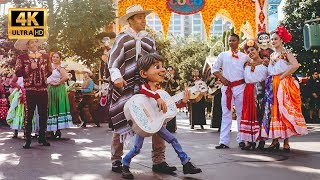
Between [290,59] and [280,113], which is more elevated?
[290,59]

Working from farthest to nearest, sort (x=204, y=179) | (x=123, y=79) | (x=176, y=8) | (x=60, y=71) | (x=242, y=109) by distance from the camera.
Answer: (x=176, y=8) → (x=60, y=71) → (x=242, y=109) → (x=123, y=79) → (x=204, y=179)

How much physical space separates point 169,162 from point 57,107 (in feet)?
13.4

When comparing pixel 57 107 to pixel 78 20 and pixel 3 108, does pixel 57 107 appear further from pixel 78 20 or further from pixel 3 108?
pixel 78 20

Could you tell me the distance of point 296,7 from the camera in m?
17.2

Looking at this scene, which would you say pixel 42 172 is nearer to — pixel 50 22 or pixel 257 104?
pixel 257 104

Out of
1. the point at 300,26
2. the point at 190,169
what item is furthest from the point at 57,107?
the point at 300,26

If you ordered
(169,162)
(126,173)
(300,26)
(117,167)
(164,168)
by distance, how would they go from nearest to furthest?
(126,173), (164,168), (117,167), (169,162), (300,26)

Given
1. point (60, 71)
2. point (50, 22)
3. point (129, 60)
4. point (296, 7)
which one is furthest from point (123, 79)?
point (296, 7)

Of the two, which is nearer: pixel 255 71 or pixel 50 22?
pixel 255 71

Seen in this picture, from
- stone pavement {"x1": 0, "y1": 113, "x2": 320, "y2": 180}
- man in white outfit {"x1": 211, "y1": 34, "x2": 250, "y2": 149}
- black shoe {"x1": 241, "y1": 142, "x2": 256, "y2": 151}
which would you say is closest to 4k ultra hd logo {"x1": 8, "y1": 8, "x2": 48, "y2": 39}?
stone pavement {"x1": 0, "y1": 113, "x2": 320, "y2": 180}

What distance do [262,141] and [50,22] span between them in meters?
11.4

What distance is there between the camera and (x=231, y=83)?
6.86 m

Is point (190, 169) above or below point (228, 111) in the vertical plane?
below

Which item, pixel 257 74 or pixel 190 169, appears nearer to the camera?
pixel 190 169
